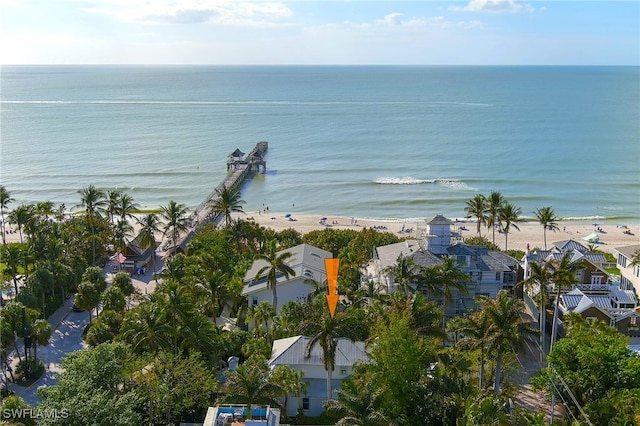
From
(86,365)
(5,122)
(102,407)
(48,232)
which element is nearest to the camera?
(102,407)

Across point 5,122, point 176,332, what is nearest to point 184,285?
point 176,332

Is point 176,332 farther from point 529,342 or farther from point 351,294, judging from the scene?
point 529,342

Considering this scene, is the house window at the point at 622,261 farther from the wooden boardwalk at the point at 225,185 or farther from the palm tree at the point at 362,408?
the wooden boardwalk at the point at 225,185

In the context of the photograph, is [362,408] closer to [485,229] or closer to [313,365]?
[313,365]

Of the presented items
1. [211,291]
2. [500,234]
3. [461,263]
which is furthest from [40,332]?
[500,234]

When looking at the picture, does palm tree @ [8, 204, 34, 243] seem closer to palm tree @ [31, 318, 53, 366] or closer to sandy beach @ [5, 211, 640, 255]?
sandy beach @ [5, 211, 640, 255]

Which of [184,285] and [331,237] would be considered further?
[331,237]

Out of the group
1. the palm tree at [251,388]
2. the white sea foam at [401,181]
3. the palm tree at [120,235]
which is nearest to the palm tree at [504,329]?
the palm tree at [251,388]
